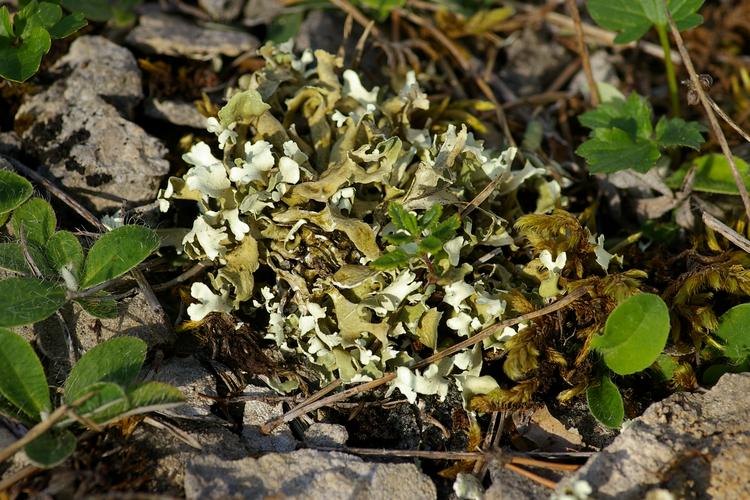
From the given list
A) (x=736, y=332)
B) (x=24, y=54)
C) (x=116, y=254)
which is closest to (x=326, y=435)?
(x=116, y=254)

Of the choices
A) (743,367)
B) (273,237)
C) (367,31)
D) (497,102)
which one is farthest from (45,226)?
(743,367)

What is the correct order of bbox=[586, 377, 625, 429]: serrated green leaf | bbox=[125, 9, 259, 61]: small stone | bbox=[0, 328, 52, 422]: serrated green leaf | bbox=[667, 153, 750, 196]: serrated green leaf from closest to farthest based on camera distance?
bbox=[0, 328, 52, 422]: serrated green leaf → bbox=[586, 377, 625, 429]: serrated green leaf → bbox=[667, 153, 750, 196]: serrated green leaf → bbox=[125, 9, 259, 61]: small stone

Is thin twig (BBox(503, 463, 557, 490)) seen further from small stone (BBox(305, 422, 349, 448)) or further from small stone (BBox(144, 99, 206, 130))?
small stone (BBox(144, 99, 206, 130))

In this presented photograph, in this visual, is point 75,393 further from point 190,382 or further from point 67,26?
point 67,26

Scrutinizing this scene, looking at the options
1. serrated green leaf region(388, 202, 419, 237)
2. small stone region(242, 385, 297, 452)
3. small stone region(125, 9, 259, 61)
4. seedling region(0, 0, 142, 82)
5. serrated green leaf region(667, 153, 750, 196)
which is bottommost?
small stone region(242, 385, 297, 452)

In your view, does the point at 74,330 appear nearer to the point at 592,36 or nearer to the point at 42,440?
the point at 42,440

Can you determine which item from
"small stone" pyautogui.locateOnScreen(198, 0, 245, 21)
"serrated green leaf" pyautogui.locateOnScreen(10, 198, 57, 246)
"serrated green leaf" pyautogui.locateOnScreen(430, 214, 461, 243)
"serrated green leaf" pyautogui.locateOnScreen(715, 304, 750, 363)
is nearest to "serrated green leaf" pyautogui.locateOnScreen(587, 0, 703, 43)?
"serrated green leaf" pyautogui.locateOnScreen(715, 304, 750, 363)
